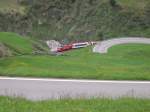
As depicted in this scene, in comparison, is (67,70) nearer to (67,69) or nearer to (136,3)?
(67,69)

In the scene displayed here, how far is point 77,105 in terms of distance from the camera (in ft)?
35.3

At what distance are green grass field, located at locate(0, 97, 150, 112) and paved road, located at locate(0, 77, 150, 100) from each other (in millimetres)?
1343

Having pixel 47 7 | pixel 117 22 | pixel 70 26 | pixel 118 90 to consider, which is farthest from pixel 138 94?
pixel 47 7

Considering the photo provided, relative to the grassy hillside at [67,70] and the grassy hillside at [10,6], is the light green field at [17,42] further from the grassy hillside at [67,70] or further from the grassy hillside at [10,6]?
the grassy hillside at [10,6]

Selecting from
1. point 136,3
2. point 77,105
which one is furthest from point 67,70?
point 136,3

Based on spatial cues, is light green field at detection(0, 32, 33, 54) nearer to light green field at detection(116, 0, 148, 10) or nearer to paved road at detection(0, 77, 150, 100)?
paved road at detection(0, 77, 150, 100)

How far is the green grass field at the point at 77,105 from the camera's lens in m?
10.2

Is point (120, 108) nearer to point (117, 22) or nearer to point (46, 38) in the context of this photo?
point (117, 22)

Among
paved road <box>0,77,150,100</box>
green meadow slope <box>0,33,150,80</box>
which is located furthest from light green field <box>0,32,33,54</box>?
paved road <box>0,77,150,100</box>

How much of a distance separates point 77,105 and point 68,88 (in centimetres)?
392

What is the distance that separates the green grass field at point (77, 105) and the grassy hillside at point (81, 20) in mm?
49292

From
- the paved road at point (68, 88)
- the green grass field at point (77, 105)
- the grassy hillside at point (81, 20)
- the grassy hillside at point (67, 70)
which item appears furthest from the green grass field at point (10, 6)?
the green grass field at point (77, 105)

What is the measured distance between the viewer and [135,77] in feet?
58.1

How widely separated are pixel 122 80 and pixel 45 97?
214 inches
